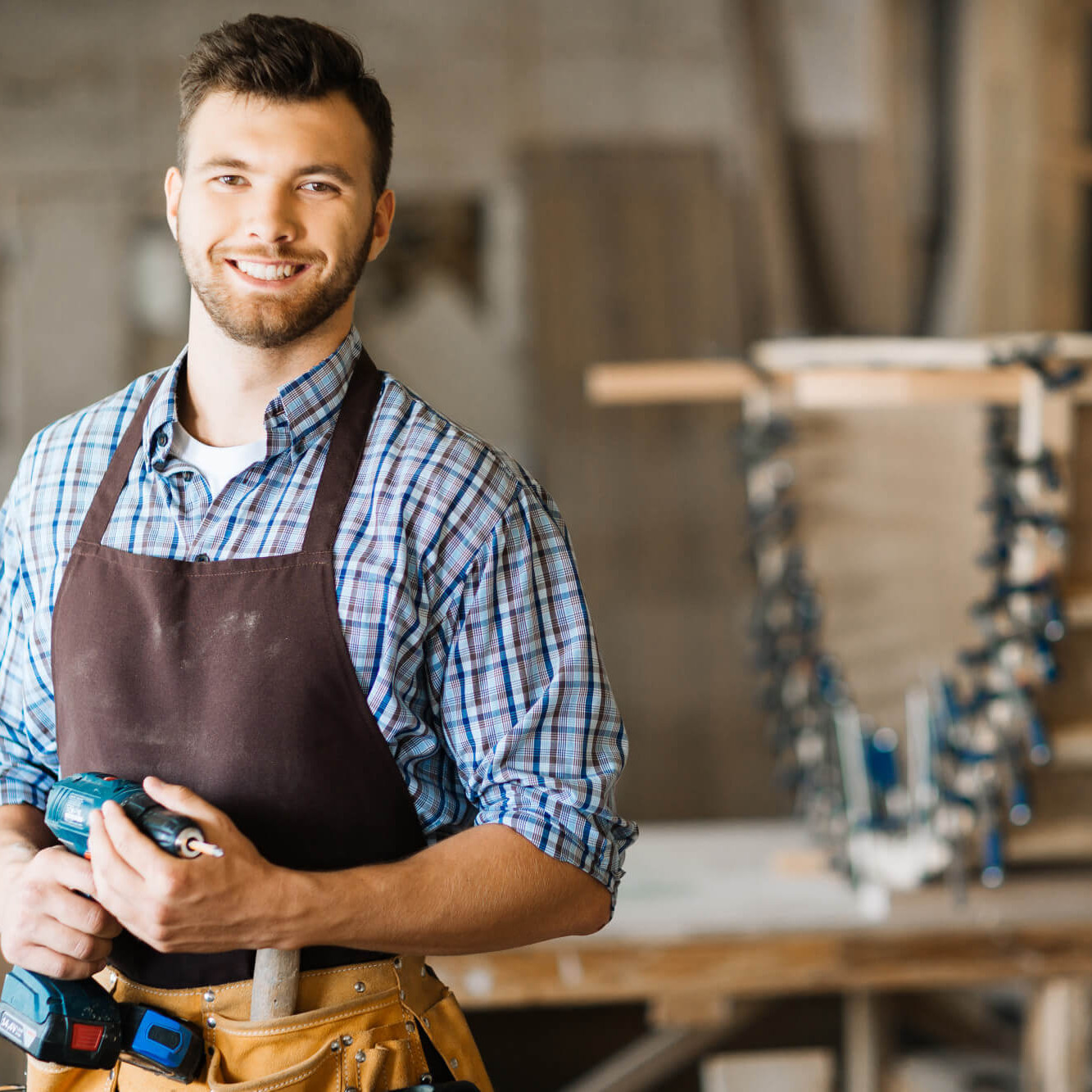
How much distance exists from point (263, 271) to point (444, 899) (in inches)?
26.4

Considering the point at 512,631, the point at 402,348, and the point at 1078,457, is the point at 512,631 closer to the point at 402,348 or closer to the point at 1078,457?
the point at 1078,457

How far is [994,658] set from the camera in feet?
9.59

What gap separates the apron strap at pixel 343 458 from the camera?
1369 millimetres

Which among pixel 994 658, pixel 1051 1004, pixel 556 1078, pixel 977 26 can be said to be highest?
pixel 977 26

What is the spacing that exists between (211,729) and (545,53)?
15.3ft

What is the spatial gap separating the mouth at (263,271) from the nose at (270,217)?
0.03 m

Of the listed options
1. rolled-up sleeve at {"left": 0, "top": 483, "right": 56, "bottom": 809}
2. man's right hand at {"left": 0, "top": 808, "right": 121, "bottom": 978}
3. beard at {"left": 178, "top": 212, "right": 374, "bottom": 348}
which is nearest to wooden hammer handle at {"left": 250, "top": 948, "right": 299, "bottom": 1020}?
man's right hand at {"left": 0, "top": 808, "right": 121, "bottom": 978}

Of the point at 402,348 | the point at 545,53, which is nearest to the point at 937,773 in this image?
the point at 402,348

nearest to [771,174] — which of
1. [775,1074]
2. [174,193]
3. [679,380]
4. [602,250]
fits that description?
[602,250]

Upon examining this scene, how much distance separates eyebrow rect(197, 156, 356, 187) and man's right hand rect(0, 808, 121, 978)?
716 millimetres

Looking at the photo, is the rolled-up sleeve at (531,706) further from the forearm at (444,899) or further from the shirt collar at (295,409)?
the shirt collar at (295,409)

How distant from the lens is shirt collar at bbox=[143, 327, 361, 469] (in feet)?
4.64

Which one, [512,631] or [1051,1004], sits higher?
[512,631]

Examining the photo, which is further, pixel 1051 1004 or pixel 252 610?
pixel 1051 1004
